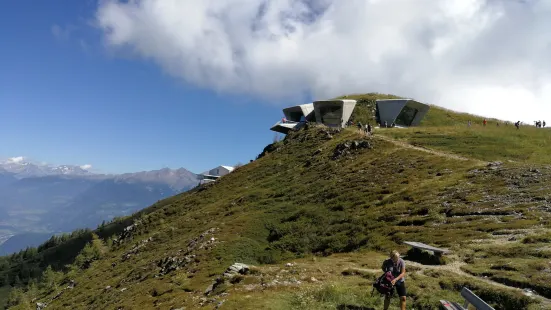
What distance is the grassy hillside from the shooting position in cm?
1766

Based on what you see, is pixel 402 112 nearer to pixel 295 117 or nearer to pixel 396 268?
pixel 295 117

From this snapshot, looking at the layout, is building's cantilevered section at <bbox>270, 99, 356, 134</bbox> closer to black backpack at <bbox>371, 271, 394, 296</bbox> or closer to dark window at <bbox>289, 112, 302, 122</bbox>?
dark window at <bbox>289, 112, 302, 122</bbox>

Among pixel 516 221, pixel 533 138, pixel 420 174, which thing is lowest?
pixel 516 221

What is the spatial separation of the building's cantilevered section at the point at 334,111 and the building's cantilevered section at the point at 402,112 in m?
9.39

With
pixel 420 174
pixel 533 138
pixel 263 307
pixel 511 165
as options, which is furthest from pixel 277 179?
pixel 263 307

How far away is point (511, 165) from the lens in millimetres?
40750

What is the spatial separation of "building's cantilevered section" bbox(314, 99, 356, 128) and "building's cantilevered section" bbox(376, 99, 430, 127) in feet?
30.8

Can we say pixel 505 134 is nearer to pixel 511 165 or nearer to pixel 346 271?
pixel 511 165

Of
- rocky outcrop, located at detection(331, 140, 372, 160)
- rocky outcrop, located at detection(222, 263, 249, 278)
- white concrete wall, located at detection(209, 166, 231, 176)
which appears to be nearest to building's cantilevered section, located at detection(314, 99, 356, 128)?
rocky outcrop, located at detection(331, 140, 372, 160)

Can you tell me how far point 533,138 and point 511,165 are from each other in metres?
32.5

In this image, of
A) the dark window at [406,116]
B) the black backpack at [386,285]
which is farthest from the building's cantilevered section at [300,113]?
the black backpack at [386,285]

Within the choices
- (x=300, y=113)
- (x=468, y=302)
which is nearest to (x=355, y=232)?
(x=468, y=302)

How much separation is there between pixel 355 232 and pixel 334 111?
81.4 metres

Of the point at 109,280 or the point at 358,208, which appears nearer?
the point at 358,208
